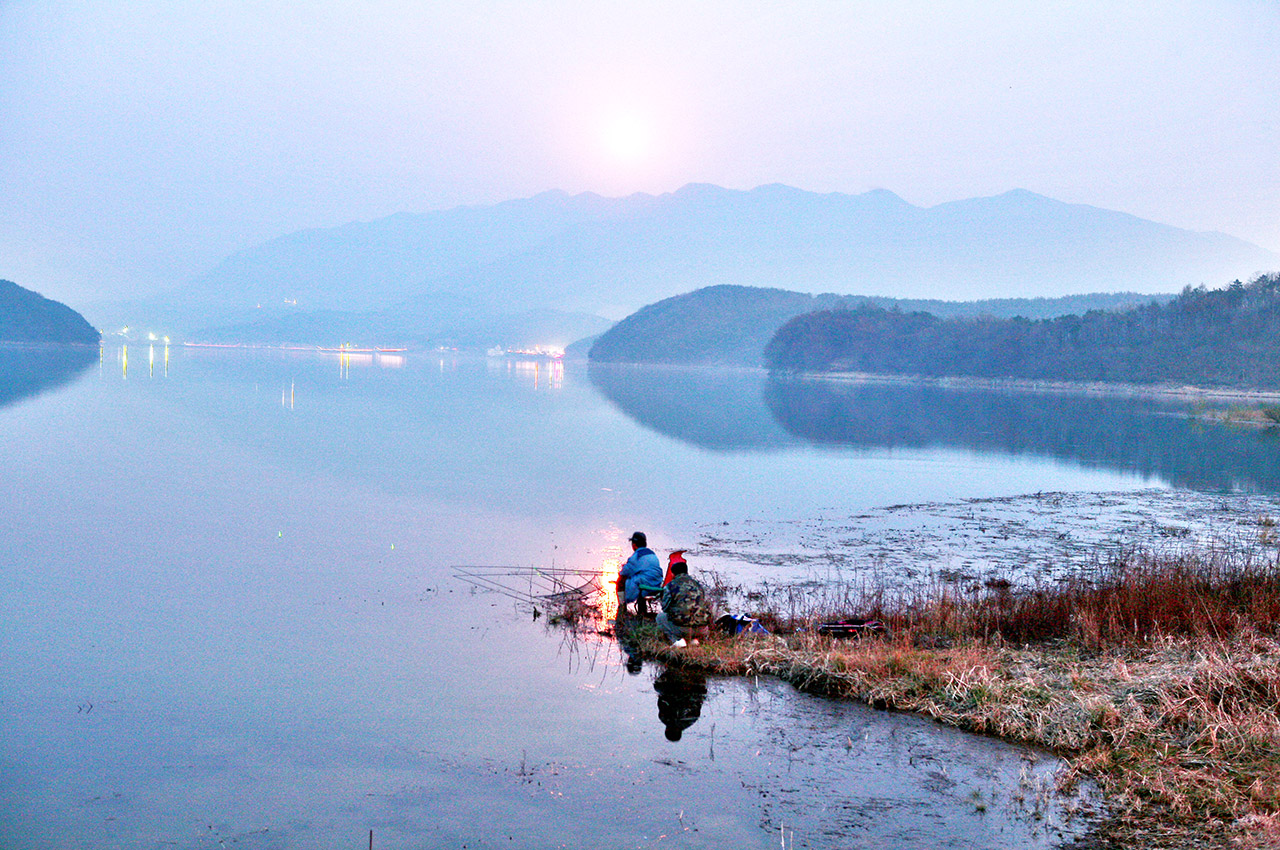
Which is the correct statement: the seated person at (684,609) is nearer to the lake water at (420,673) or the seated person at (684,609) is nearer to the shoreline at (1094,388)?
the lake water at (420,673)

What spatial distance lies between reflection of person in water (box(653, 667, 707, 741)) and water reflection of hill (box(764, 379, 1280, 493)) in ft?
83.5

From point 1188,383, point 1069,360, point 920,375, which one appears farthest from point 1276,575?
point 920,375

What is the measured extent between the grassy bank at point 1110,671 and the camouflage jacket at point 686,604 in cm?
43

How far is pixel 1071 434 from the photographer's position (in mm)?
52125

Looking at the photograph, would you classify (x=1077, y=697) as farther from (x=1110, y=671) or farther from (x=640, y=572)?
(x=640, y=572)

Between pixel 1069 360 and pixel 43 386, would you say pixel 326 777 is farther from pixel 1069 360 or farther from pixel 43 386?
pixel 1069 360

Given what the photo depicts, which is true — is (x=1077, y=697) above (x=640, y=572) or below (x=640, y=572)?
below

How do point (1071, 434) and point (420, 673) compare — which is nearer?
point (420, 673)

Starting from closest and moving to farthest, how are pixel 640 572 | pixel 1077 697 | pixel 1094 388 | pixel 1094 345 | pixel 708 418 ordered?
pixel 1077 697 → pixel 640 572 → pixel 708 418 → pixel 1094 388 → pixel 1094 345

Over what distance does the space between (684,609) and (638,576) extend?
1.25 meters

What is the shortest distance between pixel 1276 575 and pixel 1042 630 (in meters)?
3.88

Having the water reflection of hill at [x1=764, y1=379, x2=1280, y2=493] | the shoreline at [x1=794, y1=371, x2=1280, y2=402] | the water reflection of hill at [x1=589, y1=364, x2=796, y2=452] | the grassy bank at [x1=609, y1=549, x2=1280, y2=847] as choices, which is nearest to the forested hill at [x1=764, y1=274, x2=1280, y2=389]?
the shoreline at [x1=794, y1=371, x2=1280, y2=402]

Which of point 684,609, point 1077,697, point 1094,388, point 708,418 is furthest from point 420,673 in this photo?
point 1094,388

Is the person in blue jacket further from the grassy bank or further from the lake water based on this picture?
the lake water
